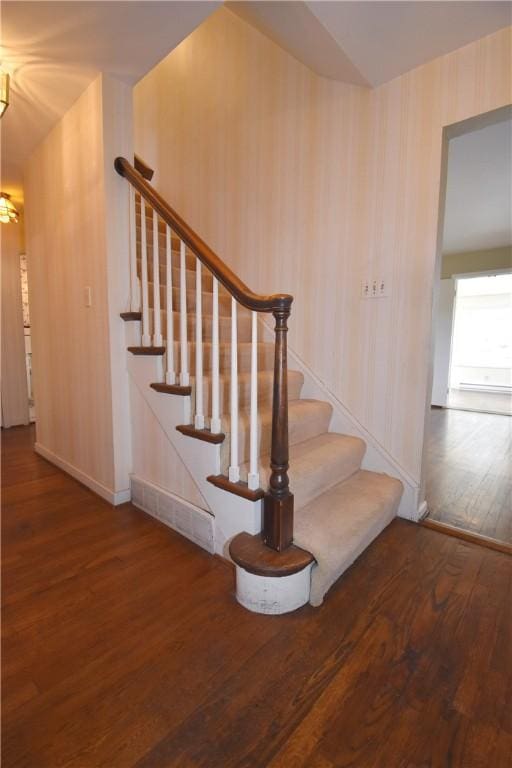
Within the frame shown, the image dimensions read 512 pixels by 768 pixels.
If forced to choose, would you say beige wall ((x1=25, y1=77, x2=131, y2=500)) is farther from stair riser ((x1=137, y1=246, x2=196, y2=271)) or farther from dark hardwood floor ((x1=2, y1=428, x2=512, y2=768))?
dark hardwood floor ((x1=2, y1=428, x2=512, y2=768))

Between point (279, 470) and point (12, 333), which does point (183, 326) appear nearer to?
point (279, 470)

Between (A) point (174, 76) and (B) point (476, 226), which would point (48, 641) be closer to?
(A) point (174, 76)

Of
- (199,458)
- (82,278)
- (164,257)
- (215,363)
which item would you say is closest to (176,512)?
(199,458)

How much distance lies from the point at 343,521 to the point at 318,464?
1.00 feet

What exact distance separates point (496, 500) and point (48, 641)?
248 centimetres

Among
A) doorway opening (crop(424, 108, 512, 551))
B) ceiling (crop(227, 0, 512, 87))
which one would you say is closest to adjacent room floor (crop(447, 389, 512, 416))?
doorway opening (crop(424, 108, 512, 551))

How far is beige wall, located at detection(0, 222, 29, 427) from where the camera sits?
151 inches

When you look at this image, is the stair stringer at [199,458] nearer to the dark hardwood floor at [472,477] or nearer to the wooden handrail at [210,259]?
the wooden handrail at [210,259]

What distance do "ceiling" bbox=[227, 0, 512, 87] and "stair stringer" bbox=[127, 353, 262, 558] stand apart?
1645mm

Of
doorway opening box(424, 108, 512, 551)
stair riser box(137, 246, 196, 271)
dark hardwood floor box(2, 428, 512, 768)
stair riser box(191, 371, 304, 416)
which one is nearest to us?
dark hardwood floor box(2, 428, 512, 768)

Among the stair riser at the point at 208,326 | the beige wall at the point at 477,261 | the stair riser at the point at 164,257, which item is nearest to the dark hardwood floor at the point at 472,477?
the stair riser at the point at 208,326

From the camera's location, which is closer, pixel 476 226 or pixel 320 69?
pixel 320 69

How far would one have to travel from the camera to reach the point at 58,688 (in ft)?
3.37

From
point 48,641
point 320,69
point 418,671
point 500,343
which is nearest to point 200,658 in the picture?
point 48,641
